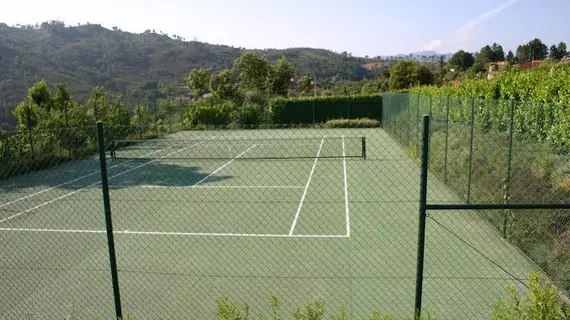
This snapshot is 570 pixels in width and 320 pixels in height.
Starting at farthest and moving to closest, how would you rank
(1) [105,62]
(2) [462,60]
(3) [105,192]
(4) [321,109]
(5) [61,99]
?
(1) [105,62] < (2) [462,60] < (4) [321,109] < (5) [61,99] < (3) [105,192]

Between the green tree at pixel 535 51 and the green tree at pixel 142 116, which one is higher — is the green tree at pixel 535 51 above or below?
above

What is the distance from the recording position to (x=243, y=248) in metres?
7.87

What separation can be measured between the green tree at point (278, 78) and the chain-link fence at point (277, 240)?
39.1m

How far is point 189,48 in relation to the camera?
160m

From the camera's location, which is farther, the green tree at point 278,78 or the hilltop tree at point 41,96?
the green tree at point 278,78

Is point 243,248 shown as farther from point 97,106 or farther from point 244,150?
point 97,106

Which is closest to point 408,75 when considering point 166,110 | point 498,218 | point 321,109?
point 321,109

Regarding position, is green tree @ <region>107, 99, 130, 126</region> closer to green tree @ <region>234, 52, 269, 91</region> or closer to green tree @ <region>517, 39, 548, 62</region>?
green tree @ <region>234, 52, 269, 91</region>

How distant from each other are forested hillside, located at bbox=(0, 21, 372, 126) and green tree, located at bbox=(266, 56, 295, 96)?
27.2 m

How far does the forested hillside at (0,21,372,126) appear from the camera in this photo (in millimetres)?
76750

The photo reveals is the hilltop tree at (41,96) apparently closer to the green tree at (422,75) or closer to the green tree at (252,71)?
the green tree at (252,71)

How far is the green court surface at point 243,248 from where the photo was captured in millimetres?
5879

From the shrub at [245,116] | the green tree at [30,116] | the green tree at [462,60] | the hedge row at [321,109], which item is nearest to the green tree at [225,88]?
the hedge row at [321,109]

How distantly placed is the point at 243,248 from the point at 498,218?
4.85 meters
